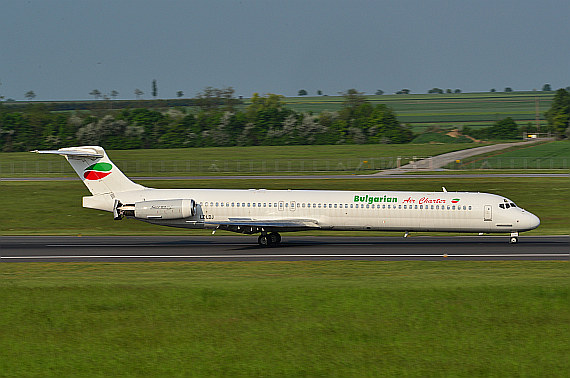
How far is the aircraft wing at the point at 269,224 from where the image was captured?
37.5m

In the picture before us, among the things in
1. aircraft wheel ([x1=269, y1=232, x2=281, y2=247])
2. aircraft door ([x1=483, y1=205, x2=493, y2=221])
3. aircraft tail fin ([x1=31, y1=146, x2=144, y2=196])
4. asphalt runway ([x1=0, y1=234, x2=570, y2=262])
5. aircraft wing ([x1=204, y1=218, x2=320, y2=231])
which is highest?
aircraft tail fin ([x1=31, y1=146, x2=144, y2=196])

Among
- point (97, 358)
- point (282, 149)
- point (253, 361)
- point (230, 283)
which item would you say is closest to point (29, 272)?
point (230, 283)

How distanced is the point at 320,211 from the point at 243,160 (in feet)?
180

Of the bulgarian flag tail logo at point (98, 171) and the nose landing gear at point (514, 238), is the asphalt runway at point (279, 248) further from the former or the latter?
the bulgarian flag tail logo at point (98, 171)

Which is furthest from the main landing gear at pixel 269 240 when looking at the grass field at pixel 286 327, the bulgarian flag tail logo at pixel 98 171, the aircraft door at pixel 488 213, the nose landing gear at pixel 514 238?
Result: the grass field at pixel 286 327

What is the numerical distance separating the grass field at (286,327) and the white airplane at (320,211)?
15.1 m

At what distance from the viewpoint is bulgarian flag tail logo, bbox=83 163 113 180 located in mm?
39188

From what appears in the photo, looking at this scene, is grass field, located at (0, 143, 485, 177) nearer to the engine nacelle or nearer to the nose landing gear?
the engine nacelle

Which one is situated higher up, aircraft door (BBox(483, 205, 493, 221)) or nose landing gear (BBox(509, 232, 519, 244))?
aircraft door (BBox(483, 205, 493, 221))

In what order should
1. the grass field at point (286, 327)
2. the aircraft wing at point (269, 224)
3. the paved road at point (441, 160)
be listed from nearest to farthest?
the grass field at point (286, 327), the aircraft wing at point (269, 224), the paved road at point (441, 160)

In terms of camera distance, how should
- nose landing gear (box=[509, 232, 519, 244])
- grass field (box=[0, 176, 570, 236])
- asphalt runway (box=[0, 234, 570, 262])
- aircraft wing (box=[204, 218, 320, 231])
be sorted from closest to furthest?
1. asphalt runway (box=[0, 234, 570, 262])
2. aircraft wing (box=[204, 218, 320, 231])
3. nose landing gear (box=[509, 232, 519, 244])
4. grass field (box=[0, 176, 570, 236])

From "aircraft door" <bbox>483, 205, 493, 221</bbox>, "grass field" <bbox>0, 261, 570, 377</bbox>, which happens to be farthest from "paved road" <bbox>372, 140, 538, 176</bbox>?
"grass field" <bbox>0, 261, 570, 377</bbox>

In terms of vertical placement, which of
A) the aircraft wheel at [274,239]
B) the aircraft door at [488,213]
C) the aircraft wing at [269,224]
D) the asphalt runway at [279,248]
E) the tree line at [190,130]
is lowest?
the asphalt runway at [279,248]

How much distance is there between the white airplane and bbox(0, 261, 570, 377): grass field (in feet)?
49.4
